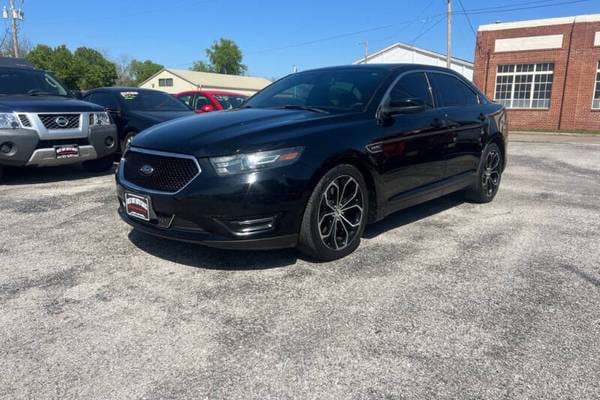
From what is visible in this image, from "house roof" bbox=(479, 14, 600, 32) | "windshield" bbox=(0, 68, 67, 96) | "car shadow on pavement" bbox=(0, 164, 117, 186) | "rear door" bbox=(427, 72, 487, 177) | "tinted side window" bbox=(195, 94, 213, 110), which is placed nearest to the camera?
"rear door" bbox=(427, 72, 487, 177)

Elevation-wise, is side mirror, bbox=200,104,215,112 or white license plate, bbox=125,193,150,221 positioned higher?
side mirror, bbox=200,104,215,112

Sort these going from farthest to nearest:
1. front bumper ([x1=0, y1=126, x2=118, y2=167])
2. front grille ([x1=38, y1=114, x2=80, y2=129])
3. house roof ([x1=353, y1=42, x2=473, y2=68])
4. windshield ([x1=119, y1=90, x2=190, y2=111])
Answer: house roof ([x1=353, y1=42, x2=473, y2=68]), windshield ([x1=119, y1=90, x2=190, y2=111]), front grille ([x1=38, y1=114, x2=80, y2=129]), front bumper ([x1=0, y1=126, x2=118, y2=167])

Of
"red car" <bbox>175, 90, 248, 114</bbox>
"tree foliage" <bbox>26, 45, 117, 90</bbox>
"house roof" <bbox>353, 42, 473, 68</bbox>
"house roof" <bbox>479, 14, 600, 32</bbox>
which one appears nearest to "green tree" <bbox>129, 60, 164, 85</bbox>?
"tree foliage" <bbox>26, 45, 117, 90</bbox>

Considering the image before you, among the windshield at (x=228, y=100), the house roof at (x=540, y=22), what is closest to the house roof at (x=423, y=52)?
the house roof at (x=540, y=22)

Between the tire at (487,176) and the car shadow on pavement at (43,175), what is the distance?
583cm

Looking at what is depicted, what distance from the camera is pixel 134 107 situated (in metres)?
8.59

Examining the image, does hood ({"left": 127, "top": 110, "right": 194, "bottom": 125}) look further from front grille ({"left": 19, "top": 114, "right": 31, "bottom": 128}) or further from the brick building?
the brick building

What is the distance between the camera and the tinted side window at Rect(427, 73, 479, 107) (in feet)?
16.1

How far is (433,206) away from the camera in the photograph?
562cm

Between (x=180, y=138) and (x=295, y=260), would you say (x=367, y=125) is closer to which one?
(x=295, y=260)

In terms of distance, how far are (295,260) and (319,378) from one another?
5.07 feet

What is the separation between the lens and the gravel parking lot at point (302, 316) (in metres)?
2.17

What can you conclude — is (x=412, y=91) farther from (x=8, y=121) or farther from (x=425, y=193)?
(x=8, y=121)

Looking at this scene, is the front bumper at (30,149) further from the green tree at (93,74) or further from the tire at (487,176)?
the green tree at (93,74)
